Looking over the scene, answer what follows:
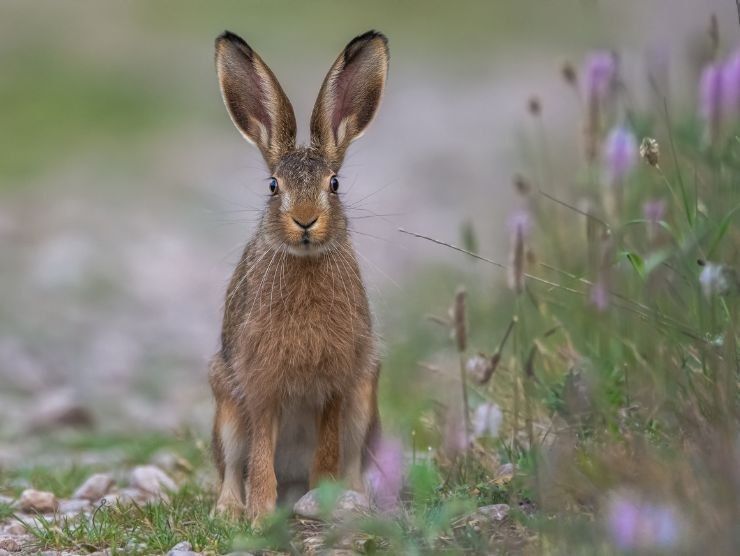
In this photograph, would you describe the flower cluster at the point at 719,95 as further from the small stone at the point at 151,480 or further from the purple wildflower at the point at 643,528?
the small stone at the point at 151,480

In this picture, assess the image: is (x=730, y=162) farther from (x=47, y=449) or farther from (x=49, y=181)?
(x=49, y=181)

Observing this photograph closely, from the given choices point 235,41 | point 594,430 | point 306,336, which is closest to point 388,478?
point 306,336

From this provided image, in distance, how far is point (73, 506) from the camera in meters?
5.33

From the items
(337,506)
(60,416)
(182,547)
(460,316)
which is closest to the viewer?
(460,316)

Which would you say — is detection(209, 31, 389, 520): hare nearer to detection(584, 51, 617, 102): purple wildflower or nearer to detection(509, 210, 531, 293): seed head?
detection(584, 51, 617, 102): purple wildflower

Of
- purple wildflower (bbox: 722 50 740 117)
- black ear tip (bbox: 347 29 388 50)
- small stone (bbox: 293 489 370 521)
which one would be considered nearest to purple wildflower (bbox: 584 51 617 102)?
black ear tip (bbox: 347 29 388 50)

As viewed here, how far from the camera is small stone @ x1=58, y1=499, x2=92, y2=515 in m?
5.21

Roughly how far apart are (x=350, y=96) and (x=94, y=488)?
1904mm

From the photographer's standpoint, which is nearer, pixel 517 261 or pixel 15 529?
pixel 517 261

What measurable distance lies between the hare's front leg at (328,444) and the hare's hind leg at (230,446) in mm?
306

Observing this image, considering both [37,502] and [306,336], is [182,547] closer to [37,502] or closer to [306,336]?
[306,336]

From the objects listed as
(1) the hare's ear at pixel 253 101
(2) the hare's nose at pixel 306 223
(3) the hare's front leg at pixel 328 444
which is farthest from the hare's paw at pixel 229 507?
(1) the hare's ear at pixel 253 101

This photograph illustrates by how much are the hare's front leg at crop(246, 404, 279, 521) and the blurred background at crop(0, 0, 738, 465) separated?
71 centimetres

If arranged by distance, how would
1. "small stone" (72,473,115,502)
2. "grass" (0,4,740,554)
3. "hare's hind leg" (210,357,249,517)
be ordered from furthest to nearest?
1. "small stone" (72,473,115,502)
2. "hare's hind leg" (210,357,249,517)
3. "grass" (0,4,740,554)
